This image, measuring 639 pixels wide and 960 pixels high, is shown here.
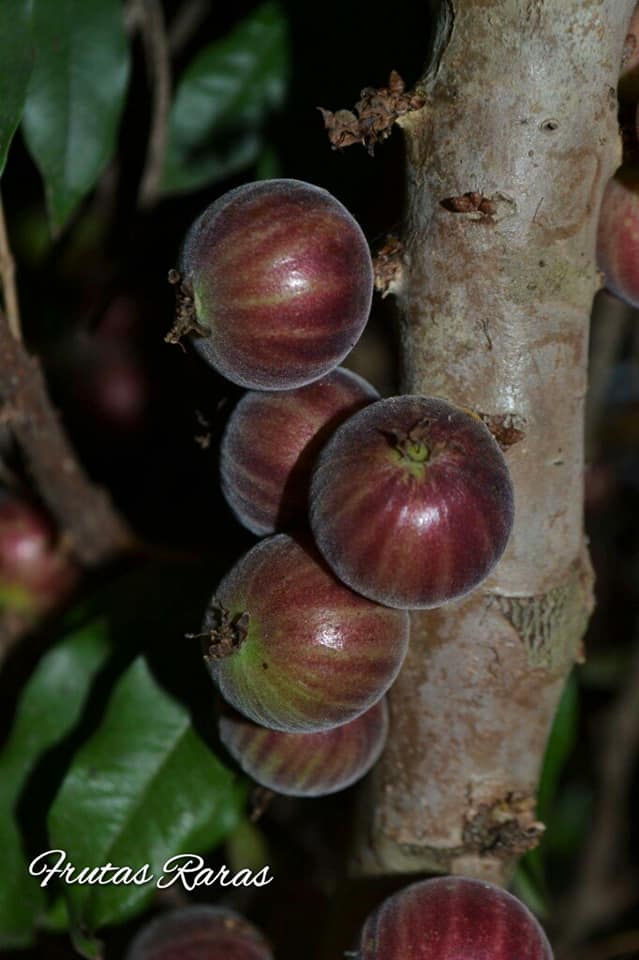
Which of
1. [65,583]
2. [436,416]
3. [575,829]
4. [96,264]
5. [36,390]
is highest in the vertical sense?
[436,416]

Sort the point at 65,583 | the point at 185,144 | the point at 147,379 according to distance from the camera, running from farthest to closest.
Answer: the point at 147,379
the point at 65,583
the point at 185,144

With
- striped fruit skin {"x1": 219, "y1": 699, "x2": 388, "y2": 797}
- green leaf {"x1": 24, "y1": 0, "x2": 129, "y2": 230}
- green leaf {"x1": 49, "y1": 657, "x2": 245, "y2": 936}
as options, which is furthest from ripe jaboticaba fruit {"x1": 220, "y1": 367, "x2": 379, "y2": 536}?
green leaf {"x1": 24, "y1": 0, "x2": 129, "y2": 230}

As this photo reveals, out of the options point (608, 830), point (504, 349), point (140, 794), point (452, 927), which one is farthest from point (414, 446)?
point (608, 830)

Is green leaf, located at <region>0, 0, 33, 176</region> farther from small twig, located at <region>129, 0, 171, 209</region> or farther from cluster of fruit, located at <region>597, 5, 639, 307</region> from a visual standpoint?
cluster of fruit, located at <region>597, 5, 639, 307</region>

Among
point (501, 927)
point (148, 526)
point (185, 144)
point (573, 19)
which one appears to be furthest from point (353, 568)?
point (148, 526)

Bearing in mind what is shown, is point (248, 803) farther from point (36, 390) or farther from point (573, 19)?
point (573, 19)

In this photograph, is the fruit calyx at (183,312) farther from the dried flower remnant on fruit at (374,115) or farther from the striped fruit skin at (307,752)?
the striped fruit skin at (307,752)
